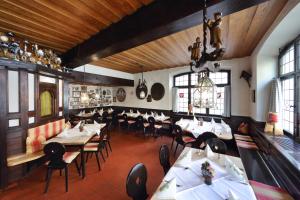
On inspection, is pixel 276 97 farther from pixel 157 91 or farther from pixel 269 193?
pixel 157 91

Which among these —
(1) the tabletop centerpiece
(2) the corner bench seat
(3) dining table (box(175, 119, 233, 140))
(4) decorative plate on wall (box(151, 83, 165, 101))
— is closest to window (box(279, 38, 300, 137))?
(3) dining table (box(175, 119, 233, 140))

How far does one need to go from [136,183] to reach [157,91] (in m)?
5.29

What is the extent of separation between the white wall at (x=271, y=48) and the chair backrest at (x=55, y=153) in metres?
4.15

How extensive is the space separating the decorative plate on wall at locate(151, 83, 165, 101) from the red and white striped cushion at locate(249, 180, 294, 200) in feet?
15.9

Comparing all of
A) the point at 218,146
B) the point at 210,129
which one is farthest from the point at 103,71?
the point at 218,146

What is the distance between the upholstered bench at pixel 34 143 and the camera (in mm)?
2609

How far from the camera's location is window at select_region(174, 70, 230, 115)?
16.4ft

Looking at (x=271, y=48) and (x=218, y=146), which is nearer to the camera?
(x=218, y=146)

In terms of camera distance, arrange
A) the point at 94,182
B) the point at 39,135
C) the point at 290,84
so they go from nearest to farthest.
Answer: the point at 94,182 < the point at 290,84 < the point at 39,135

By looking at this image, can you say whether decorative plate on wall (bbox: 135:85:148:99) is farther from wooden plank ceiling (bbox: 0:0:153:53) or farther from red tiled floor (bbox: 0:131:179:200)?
wooden plank ceiling (bbox: 0:0:153:53)

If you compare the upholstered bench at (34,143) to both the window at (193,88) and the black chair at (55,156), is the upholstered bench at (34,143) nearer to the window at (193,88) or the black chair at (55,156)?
the black chair at (55,156)

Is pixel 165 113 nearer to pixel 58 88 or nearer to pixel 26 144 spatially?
pixel 58 88

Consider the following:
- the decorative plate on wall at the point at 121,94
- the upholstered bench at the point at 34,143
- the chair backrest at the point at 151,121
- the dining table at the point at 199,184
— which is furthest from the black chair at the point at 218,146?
the decorative plate on wall at the point at 121,94

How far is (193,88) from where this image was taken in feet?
18.7
